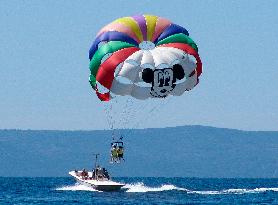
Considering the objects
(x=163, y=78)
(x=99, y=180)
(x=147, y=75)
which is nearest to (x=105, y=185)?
(x=99, y=180)

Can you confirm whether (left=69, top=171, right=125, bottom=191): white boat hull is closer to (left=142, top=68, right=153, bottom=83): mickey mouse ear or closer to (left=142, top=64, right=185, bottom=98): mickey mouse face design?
(left=142, top=64, right=185, bottom=98): mickey mouse face design

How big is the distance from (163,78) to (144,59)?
1823 millimetres

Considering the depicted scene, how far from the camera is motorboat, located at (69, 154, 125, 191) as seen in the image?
257 ft

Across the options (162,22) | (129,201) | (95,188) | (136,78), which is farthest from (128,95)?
(95,188)

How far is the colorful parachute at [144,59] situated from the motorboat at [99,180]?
17.5 m

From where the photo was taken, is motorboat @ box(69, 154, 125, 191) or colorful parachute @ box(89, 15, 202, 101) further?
motorboat @ box(69, 154, 125, 191)

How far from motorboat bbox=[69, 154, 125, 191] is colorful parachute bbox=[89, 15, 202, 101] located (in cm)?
1754

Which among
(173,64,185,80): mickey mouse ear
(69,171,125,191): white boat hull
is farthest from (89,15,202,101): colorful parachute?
(69,171,125,191): white boat hull

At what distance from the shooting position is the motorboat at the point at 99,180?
7831 cm

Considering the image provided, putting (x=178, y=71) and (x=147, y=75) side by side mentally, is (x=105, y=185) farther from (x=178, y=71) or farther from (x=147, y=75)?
(x=178, y=71)

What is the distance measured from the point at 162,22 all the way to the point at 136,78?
4.69 metres

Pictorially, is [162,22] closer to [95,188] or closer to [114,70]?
[114,70]

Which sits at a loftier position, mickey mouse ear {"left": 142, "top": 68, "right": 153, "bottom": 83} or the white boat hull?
mickey mouse ear {"left": 142, "top": 68, "right": 153, "bottom": 83}

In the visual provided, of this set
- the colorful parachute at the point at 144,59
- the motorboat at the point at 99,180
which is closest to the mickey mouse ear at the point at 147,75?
the colorful parachute at the point at 144,59
